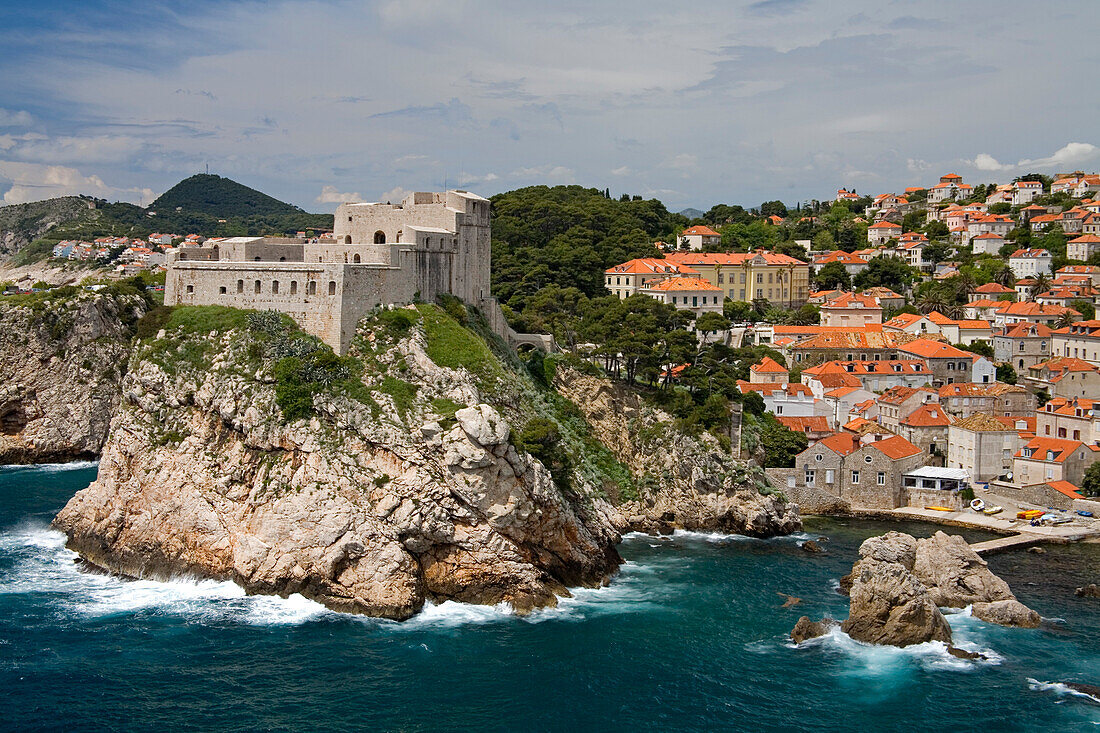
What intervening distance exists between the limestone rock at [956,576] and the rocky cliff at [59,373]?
1970 inches

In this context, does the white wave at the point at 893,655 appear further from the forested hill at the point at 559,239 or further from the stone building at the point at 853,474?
the forested hill at the point at 559,239

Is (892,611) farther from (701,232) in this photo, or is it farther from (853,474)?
(701,232)

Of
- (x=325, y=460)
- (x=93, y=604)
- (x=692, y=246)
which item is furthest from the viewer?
(x=692, y=246)

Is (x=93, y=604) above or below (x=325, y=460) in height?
below

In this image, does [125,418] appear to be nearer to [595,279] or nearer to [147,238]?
[595,279]

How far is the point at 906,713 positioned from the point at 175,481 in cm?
2835

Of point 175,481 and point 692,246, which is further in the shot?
point 692,246

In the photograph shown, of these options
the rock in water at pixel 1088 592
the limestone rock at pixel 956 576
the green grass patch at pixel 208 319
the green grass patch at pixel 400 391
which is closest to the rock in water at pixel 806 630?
the limestone rock at pixel 956 576

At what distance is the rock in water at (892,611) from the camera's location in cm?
3462

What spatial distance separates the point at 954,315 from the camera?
293ft

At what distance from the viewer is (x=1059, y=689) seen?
101ft

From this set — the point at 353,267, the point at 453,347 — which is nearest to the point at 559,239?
the point at 453,347

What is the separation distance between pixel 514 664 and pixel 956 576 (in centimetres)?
1949

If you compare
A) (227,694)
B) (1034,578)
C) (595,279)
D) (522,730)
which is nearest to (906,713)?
(522,730)
